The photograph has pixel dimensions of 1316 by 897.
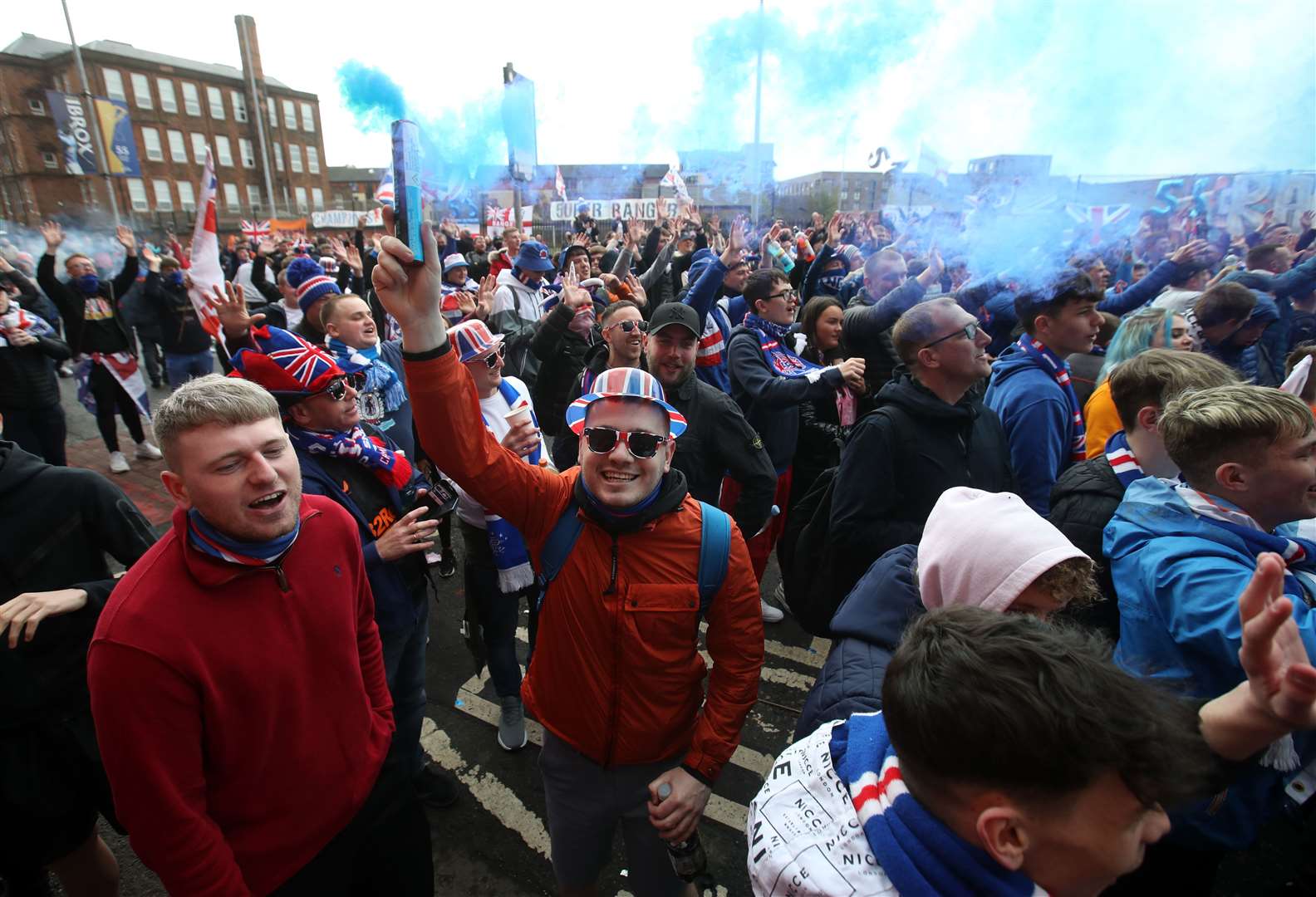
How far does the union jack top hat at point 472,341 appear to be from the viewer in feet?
10.4

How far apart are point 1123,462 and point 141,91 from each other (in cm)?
4045

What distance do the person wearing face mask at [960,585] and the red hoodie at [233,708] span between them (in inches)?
54.5

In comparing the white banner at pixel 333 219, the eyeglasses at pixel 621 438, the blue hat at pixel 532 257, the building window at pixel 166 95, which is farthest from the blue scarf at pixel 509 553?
the building window at pixel 166 95

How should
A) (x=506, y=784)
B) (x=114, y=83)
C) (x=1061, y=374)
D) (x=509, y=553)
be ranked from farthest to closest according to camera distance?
(x=114, y=83) → (x=1061, y=374) → (x=506, y=784) → (x=509, y=553)

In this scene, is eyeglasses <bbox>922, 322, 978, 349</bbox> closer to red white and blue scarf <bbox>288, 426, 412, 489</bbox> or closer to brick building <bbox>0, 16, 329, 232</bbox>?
red white and blue scarf <bbox>288, 426, 412, 489</bbox>

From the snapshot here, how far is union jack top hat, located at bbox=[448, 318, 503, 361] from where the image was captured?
3.17m

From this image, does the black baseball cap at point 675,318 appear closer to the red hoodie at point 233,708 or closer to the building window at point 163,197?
the red hoodie at point 233,708

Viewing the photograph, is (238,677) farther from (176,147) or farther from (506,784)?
(176,147)

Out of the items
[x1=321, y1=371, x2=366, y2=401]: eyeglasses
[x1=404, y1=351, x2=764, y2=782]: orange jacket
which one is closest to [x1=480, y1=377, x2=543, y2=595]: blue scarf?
[x1=321, y1=371, x2=366, y2=401]: eyeglasses

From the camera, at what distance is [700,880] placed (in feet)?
7.72

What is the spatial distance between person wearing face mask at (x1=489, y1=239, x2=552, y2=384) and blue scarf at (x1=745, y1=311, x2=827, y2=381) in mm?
1985

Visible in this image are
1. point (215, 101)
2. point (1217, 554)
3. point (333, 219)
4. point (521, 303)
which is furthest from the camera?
point (215, 101)

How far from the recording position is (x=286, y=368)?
98.9 inches

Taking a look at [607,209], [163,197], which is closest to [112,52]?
[163,197]
